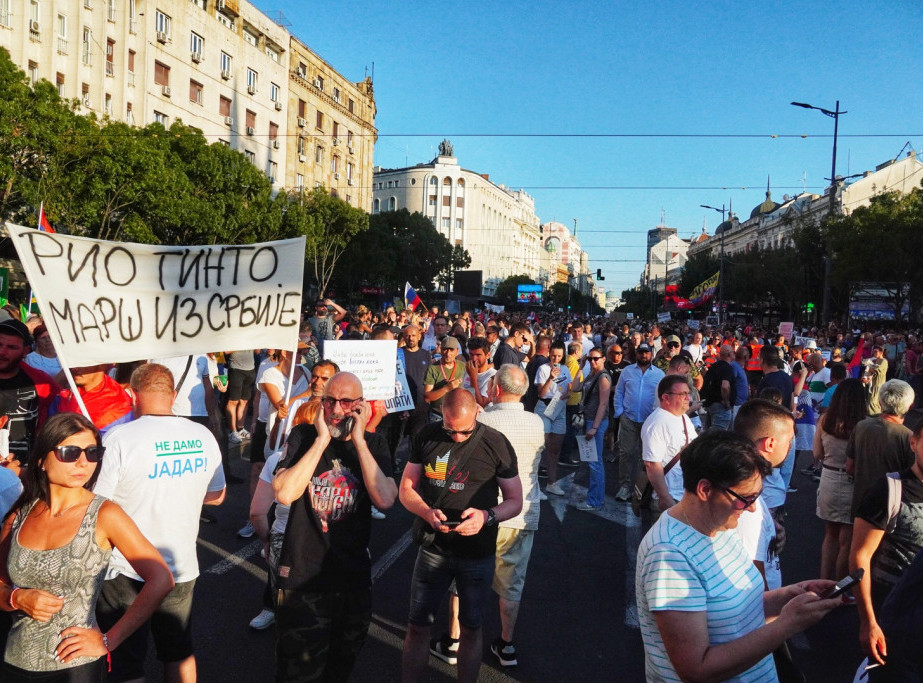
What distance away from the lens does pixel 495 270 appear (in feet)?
361

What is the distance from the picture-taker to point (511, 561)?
455cm

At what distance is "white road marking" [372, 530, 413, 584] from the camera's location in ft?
19.2

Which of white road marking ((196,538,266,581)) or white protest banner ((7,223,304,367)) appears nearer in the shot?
white protest banner ((7,223,304,367))

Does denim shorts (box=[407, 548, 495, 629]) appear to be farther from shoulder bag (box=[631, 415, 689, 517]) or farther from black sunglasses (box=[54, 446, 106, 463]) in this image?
black sunglasses (box=[54, 446, 106, 463])

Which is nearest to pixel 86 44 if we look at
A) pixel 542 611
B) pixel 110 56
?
pixel 110 56

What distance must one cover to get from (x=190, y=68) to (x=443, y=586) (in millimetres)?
37225

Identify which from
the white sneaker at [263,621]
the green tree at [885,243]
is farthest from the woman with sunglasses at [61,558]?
the green tree at [885,243]

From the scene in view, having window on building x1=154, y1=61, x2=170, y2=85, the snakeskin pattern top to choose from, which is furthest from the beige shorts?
window on building x1=154, y1=61, x2=170, y2=85

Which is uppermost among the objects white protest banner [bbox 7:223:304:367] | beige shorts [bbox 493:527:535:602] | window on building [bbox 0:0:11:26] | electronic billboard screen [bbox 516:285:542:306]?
window on building [bbox 0:0:11:26]

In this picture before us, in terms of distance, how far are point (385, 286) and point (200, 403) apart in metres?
47.8

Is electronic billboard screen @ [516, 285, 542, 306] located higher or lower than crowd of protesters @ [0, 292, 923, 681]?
higher

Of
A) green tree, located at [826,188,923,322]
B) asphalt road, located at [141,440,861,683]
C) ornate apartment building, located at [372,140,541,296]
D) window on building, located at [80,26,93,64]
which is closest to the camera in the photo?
asphalt road, located at [141,440,861,683]

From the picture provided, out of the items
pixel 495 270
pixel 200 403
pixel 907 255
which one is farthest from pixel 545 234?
pixel 200 403

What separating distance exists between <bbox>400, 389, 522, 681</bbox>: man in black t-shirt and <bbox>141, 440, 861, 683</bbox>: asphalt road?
1.96ft
